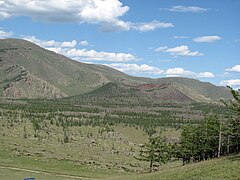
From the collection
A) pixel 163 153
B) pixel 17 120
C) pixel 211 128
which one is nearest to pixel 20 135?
pixel 17 120

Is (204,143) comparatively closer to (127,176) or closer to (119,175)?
(119,175)

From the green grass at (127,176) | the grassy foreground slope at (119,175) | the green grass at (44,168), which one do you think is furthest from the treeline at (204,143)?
the green grass at (44,168)

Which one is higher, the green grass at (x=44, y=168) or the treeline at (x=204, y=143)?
the treeline at (x=204, y=143)

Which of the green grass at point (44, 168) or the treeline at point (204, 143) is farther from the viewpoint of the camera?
the treeline at point (204, 143)

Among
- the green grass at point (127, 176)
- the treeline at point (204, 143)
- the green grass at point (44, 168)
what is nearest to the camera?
the green grass at point (127, 176)

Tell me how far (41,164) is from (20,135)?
63.8 m

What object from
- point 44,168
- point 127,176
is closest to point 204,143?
point 127,176

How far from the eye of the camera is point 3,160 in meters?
93.1

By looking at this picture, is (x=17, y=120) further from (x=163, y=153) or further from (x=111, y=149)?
(x=163, y=153)

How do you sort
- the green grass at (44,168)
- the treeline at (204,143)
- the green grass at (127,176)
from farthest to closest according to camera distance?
the treeline at (204,143)
the green grass at (44,168)
the green grass at (127,176)

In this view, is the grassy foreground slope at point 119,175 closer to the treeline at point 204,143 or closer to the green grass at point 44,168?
the green grass at point 44,168

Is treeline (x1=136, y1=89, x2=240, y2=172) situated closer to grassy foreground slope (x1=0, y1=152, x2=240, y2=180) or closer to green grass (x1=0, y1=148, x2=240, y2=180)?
green grass (x1=0, y1=148, x2=240, y2=180)

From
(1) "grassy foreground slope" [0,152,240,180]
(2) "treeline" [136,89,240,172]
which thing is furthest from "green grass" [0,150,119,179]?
A: (2) "treeline" [136,89,240,172]

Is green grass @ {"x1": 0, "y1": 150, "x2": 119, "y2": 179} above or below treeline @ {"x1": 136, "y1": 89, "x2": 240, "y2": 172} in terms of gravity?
below
